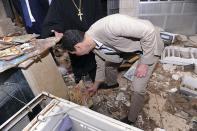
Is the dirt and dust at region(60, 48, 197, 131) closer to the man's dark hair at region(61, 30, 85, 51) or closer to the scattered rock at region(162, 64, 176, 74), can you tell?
the scattered rock at region(162, 64, 176, 74)

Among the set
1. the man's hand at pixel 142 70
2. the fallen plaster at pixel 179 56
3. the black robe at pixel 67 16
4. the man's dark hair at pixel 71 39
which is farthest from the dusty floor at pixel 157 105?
the man's dark hair at pixel 71 39

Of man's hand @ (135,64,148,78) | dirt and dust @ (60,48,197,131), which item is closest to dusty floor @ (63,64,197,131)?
dirt and dust @ (60,48,197,131)

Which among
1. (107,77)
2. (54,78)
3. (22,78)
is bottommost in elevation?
(107,77)

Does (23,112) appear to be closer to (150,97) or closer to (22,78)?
(22,78)

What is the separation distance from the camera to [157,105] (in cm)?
192

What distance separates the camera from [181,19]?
9.23ft

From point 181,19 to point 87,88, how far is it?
1739 mm

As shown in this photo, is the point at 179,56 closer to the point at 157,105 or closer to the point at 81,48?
the point at 157,105

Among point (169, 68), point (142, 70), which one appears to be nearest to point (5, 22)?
point (142, 70)

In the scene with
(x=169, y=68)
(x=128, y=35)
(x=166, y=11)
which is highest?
(x=128, y=35)

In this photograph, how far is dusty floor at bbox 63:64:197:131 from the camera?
5.67 feet

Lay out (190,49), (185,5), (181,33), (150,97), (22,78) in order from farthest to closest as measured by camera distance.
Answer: (181,33)
(185,5)
(190,49)
(150,97)
(22,78)

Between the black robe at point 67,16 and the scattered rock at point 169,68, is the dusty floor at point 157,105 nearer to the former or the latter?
the scattered rock at point 169,68

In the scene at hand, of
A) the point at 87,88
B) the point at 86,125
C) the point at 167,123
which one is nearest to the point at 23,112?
the point at 86,125
